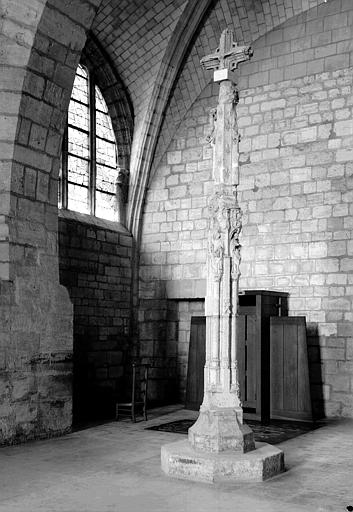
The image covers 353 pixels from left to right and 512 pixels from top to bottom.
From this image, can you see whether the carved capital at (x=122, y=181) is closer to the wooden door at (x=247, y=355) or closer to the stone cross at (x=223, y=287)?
the wooden door at (x=247, y=355)

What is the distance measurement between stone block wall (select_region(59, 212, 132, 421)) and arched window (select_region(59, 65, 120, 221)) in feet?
1.06

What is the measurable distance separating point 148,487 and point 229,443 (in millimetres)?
741

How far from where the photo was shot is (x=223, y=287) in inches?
205

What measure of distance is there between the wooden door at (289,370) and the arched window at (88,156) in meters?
3.31

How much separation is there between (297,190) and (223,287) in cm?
403

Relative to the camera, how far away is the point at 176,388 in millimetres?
9852

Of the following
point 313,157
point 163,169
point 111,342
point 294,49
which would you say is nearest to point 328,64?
point 294,49

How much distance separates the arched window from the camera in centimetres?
929

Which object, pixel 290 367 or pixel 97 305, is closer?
pixel 290 367

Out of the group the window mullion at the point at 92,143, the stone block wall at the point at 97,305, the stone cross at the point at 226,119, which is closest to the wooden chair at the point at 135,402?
the stone block wall at the point at 97,305

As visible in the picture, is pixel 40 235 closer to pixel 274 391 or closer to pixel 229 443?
pixel 229 443

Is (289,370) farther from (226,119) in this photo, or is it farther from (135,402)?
(226,119)

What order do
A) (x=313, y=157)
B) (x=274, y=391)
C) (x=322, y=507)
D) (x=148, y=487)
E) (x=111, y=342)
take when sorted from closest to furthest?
(x=322, y=507)
(x=148, y=487)
(x=274, y=391)
(x=313, y=157)
(x=111, y=342)

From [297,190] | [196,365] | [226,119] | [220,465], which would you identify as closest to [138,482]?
[220,465]
